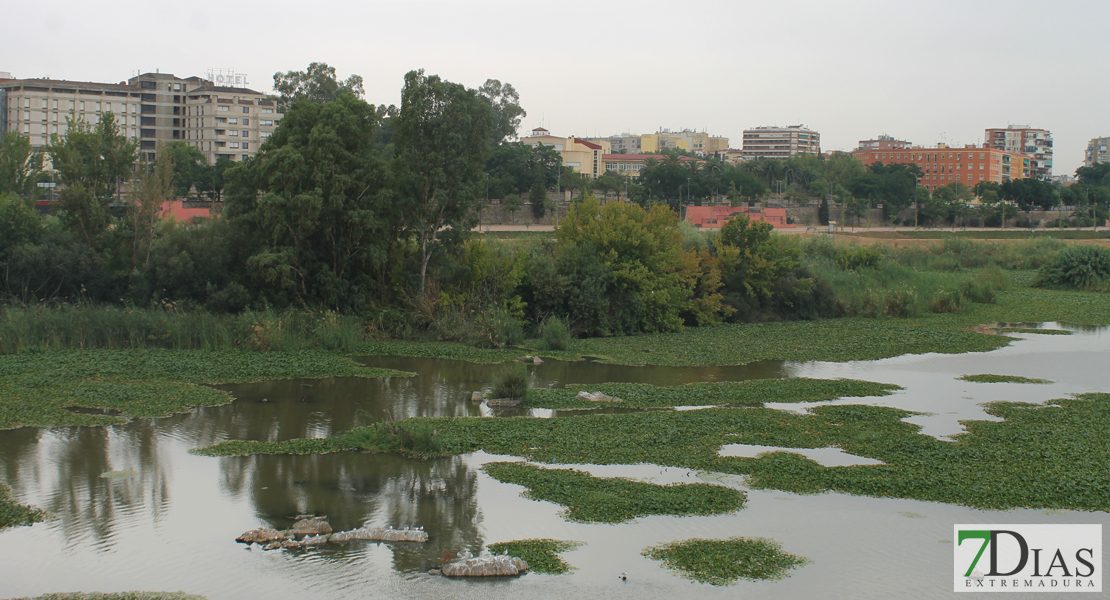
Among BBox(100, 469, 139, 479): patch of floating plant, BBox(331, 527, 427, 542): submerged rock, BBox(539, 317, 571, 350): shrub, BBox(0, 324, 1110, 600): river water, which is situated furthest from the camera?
BBox(539, 317, 571, 350): shrub

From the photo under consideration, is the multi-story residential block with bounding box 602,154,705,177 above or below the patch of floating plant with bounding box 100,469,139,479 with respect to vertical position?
above

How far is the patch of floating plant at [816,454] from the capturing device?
37.6ft

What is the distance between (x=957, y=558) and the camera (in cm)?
841

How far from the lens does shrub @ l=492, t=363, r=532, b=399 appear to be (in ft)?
49.1

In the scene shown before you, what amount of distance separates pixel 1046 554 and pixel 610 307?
1624 centimetres

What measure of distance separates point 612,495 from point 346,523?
2.99 meters

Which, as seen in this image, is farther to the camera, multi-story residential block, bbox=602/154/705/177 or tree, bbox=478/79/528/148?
multi-story residential block, bbox=602/154/705/177

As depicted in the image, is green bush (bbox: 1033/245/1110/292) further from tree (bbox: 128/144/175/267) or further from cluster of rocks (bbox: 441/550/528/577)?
cluster of rocks (bbox: 441/550/528/577)

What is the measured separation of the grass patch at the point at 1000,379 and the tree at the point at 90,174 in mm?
20280

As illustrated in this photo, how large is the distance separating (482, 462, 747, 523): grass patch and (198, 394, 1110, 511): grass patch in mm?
163

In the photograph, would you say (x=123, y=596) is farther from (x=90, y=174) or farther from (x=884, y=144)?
(x=884, y=144)

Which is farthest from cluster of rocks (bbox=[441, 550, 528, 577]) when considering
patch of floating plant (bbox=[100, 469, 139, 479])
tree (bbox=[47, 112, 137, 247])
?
tree (bbox=[47, 112, 137, 247])

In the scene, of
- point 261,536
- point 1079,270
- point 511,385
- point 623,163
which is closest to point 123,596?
point 261,536

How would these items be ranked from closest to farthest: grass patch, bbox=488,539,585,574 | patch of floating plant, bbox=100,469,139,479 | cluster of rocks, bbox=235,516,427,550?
grass patch, bbox=488,539,585,574 → cluster of rocks, bbox=235,516,427,550 → patch of floating plant, bbox=100,469,139,479
